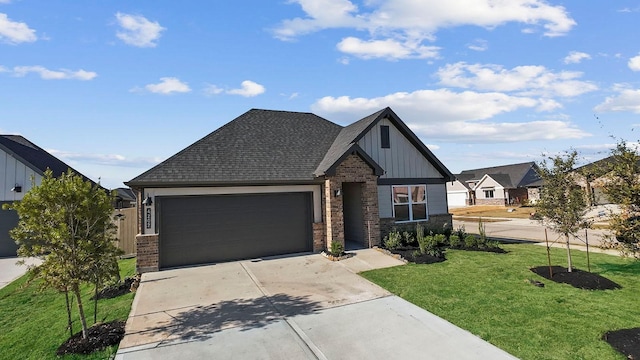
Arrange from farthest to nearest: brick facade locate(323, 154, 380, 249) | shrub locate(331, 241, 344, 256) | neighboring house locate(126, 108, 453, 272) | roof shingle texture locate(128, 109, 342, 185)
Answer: brick facade locate(323, 154, 380, 249), shrub locate(331, 241, 344, 256), roof shingle texture locate(128, 109, 342, 185), neighboring house locate(126, 108, 453, 272)

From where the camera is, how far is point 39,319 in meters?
7.18

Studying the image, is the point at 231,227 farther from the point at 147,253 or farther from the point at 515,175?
the point at 515,175

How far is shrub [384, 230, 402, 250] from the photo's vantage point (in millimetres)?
12587

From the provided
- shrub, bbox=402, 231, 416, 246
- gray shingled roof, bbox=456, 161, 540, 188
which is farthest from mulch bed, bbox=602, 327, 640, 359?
gray shingled roof, bbox=456, 161, 540, 188

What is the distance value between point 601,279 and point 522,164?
169ft

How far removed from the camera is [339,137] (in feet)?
52.6

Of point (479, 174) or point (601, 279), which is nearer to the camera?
point (601, 279)

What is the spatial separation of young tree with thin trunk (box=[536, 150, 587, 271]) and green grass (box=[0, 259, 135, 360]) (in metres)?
10.9

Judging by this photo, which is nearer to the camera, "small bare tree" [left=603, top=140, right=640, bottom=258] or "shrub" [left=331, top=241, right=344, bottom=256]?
"small bare tree" [left=603, top=140, right=640, bottom=258]

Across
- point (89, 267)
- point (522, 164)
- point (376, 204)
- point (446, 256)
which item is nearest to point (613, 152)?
point (446, 256)

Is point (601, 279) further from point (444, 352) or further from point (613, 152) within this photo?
point (444, 352)

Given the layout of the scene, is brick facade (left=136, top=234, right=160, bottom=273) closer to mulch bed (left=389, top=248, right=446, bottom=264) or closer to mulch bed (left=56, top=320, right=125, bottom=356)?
mulch bed (left=56, top=320, right=125, bottom=356)

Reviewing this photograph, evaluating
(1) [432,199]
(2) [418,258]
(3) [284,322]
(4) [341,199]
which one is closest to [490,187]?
(1) [432,199]

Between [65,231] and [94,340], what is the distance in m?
2.04
